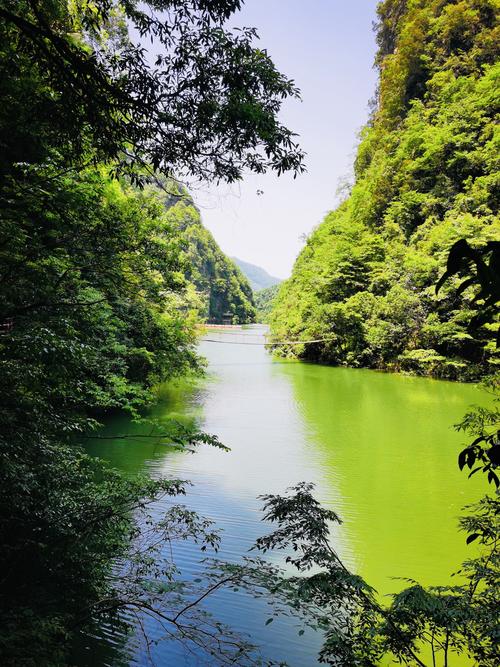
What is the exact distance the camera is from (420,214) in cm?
1591

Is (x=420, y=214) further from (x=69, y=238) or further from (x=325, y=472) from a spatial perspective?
(x=69, y=238)

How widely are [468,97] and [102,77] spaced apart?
57.3 ft

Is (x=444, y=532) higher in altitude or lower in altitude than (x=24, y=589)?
lower

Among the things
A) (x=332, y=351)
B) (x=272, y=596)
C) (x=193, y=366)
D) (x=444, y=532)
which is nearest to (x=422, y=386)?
(x=332, y=351)

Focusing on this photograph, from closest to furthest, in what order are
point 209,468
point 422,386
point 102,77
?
point 102,77 < point 209,468 < point 422,386

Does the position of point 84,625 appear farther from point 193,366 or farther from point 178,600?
point 193,366

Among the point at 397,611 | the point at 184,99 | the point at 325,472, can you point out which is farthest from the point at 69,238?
the point at 325,472

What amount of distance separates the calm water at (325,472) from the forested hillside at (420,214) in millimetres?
2892

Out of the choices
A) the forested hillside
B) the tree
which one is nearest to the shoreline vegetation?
the tree

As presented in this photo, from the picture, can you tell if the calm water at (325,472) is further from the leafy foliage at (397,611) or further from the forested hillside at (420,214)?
the forested hillside at (420,214)

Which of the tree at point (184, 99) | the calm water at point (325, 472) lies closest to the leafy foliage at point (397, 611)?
the calm water at point (325, 472)

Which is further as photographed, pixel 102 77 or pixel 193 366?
pixel 193 366

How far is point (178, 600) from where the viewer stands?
2.49 metres

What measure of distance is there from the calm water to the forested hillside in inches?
114
